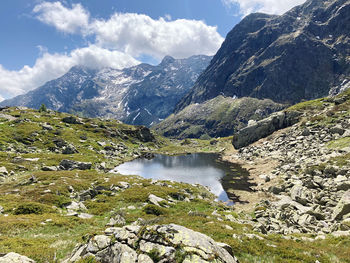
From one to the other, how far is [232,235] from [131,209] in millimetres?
14281

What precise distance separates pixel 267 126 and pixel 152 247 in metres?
118

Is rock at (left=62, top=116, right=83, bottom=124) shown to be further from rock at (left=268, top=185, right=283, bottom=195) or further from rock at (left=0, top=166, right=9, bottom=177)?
rock at (left=268, top=185, right=283, bottom=195)

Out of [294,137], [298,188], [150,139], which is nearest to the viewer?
[298,188]

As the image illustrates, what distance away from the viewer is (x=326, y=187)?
3222 cm

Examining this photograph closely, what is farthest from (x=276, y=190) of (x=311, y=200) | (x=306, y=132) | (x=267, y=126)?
(x=267, y=126)

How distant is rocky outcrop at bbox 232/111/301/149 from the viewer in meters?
108

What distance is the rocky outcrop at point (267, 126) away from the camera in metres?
108

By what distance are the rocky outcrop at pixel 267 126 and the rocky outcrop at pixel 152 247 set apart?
11320 centimetres

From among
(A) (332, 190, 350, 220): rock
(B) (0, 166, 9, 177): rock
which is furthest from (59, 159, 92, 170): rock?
(A) (332, 190, 350, 220): rock

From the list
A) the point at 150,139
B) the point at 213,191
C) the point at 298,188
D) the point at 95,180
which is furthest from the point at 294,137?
the point at 150,139

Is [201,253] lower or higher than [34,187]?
higher

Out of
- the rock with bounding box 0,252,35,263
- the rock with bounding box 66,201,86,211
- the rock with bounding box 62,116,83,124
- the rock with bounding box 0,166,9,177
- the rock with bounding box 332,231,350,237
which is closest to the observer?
the rock with bounding box 0,252,35,263

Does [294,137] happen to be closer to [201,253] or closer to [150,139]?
[201,253]

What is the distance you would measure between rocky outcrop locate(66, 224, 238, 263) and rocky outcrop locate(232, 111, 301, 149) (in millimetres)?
113205
